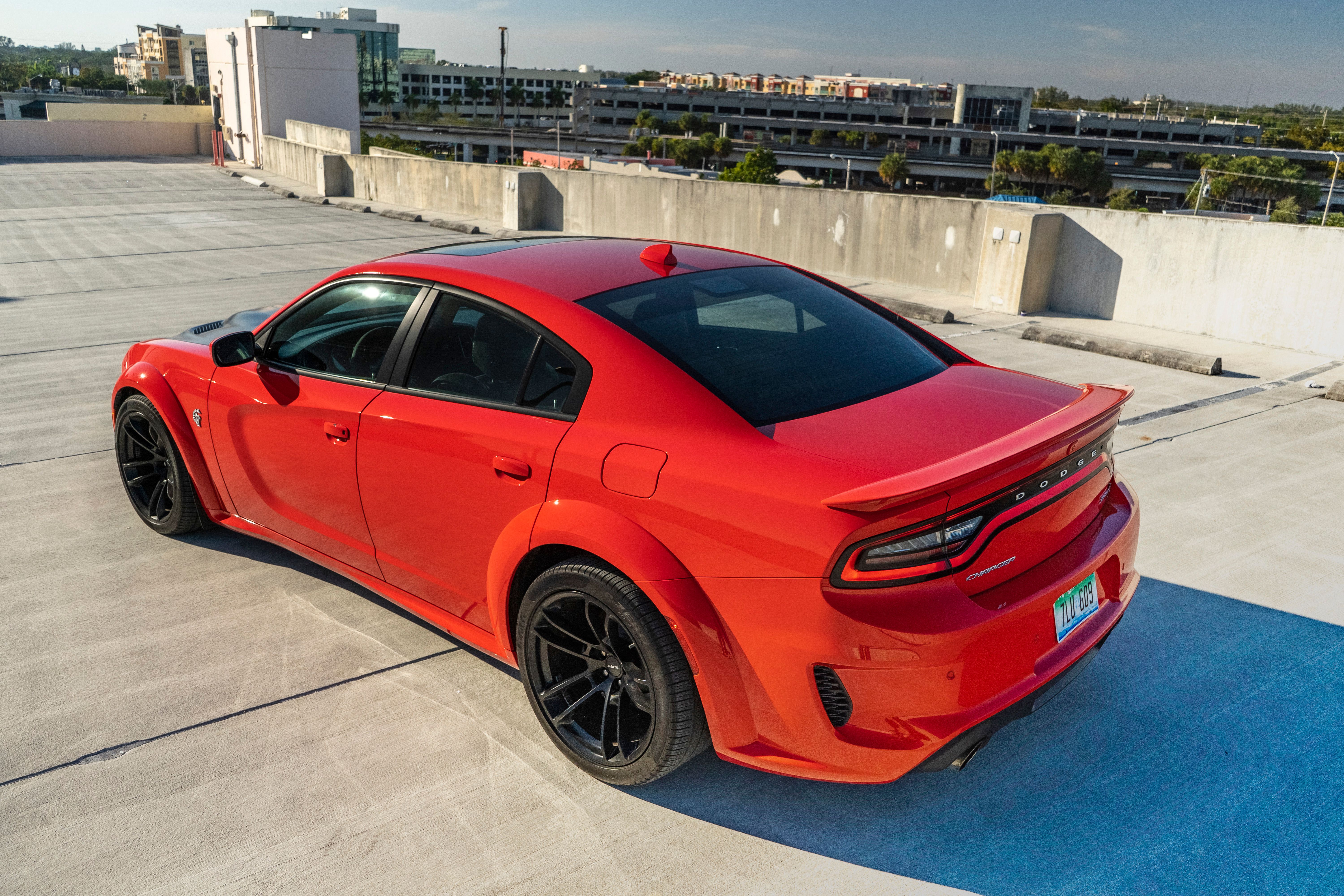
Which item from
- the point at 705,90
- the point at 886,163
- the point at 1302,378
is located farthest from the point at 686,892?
the point at 705,90

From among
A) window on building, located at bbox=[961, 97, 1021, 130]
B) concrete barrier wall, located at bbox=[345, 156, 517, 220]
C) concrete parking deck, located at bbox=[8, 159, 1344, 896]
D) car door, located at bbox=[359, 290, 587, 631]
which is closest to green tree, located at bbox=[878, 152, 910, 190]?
window on building, located at bbox=[961, 97, 1021, 130]

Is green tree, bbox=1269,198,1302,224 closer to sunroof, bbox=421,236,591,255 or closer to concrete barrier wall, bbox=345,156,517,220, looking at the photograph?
concrete barrier wall, bbox=345,156,517,220

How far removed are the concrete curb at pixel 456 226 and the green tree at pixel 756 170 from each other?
67430 mm

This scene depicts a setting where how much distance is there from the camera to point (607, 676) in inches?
117

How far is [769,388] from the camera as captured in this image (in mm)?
2971

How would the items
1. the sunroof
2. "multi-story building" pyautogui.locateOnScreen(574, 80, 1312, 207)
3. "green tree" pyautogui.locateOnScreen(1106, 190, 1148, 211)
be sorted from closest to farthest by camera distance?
the sunroof, "green tree" pyautogui.locateOnScreen(1106, 190, 1148, 211), "multi-story building" pyautogui.locateOnScreen(574, 80, 1312, 207)

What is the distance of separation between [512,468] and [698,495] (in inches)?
27.8

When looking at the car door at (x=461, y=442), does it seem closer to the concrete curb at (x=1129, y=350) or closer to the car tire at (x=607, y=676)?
the car tire at (x=607, y=676)

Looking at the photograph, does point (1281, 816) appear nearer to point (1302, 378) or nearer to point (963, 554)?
point (963, 554)

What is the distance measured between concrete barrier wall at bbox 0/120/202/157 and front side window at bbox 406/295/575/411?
1681 inches

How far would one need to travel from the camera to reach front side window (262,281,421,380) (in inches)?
144

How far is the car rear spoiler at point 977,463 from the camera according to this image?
2.41 metres

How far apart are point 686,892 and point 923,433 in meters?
1.40

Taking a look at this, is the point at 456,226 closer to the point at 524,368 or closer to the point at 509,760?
the point at 524,368
